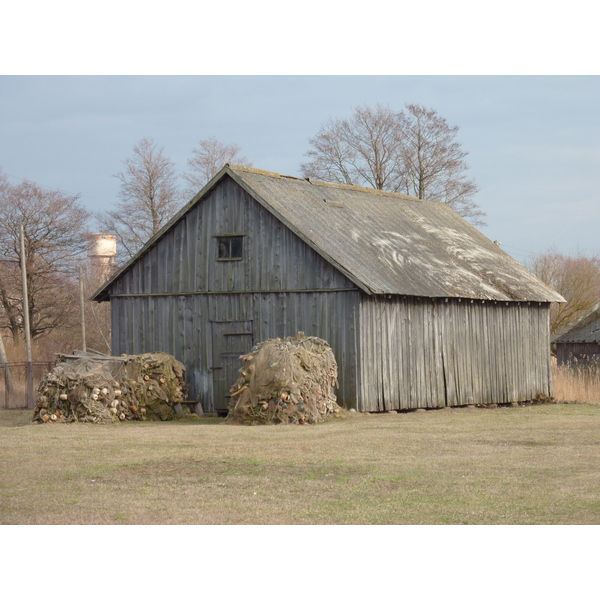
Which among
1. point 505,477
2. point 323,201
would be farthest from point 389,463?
point 323,201

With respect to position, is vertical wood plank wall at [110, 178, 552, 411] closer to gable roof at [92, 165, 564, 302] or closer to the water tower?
Answer: gable roof at [92, 165, 564, 302]

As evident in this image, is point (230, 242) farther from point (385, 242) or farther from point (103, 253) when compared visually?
point (103, 253)

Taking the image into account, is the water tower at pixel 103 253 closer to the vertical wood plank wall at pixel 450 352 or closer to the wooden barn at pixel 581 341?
the wooden barn at pixel 581 341

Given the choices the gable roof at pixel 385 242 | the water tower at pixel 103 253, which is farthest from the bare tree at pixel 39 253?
the gable roof at pixel 385 242

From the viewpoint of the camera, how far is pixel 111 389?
21922 mm

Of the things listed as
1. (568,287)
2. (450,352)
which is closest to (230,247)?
(450,352)

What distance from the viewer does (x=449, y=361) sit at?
25.9 meters

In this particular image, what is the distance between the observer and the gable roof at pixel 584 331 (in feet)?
134

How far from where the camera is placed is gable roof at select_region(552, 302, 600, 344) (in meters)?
40.9

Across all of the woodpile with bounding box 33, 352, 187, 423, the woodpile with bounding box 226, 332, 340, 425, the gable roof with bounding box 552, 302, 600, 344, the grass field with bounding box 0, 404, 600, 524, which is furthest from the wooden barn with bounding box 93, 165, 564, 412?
the gable roof with bounding box 552, 302, 600, 344

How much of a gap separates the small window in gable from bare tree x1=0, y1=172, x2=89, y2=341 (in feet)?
73.9

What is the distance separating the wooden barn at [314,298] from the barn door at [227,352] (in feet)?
0.10

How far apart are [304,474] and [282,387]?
754 cm

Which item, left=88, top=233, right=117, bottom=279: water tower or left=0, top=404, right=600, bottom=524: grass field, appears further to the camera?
left=88, top=233, right=117, bottom=279: water tower
